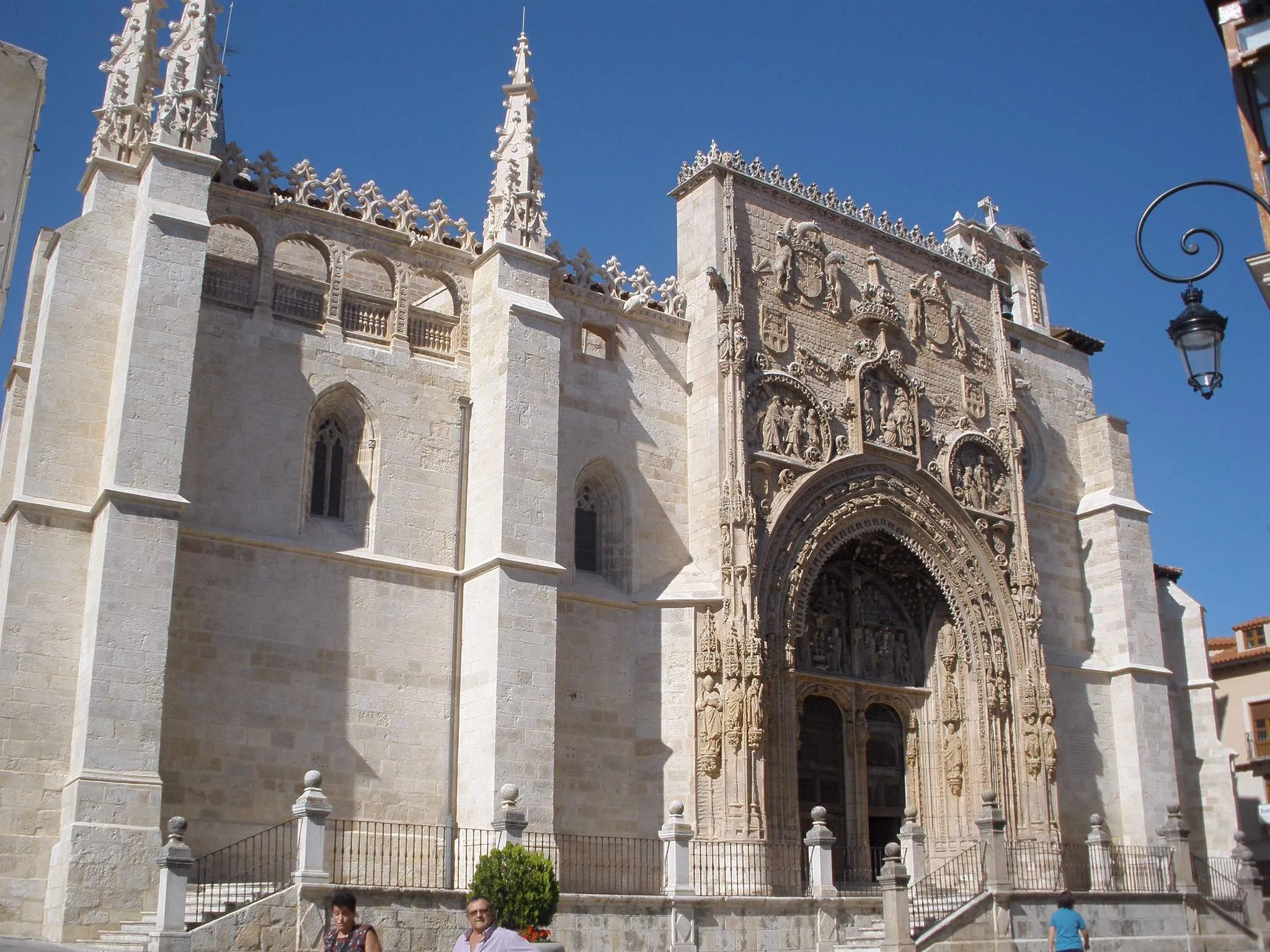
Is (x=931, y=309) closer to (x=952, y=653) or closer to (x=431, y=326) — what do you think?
(x=952, y=653)

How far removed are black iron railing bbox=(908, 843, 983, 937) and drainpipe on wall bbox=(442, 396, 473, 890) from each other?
5.50 meters

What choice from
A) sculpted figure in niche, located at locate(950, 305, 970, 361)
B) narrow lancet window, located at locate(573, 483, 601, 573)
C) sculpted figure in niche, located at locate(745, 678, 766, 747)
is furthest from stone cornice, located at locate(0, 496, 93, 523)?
sculpted figure in niche, located at locate(950, 305, 970, 361)

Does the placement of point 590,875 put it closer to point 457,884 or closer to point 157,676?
point 457,884

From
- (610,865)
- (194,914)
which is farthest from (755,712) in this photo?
(194,914)

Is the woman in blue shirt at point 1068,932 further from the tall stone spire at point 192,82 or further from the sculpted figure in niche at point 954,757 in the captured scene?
the tall stone spire at point 192,82

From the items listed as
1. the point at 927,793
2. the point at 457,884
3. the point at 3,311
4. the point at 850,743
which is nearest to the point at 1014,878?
the point at 927,793

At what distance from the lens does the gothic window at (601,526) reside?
18828mm

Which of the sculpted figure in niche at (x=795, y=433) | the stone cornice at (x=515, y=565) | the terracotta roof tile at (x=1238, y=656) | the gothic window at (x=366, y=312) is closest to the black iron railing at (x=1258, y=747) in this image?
the terracotta roof tile at (x=1238, y=656)

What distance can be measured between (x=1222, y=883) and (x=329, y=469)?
17.7 meters

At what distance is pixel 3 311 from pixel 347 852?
42.3ft

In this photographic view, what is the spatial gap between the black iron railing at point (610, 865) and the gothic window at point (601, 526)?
3.55m

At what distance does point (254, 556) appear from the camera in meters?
15.8

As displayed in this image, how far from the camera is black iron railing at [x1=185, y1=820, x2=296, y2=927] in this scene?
1296 centimetres

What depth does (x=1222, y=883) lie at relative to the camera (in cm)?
2414
